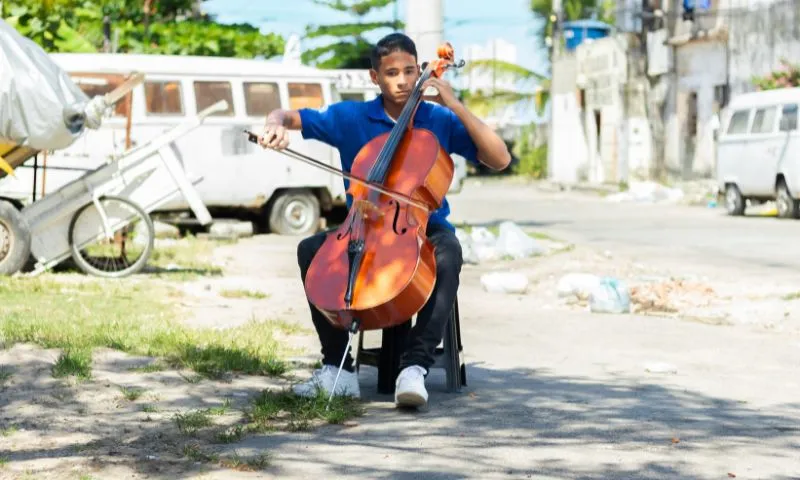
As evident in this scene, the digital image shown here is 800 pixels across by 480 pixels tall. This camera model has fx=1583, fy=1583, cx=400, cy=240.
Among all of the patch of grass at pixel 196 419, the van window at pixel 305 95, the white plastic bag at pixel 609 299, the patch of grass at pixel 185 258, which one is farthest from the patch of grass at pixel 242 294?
the van window at pixel 305 95

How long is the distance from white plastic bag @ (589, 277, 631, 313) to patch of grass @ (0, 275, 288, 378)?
96.8 inches

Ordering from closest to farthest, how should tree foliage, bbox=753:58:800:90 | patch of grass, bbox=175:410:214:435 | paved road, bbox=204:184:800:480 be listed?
paved road, bbox=204:184:800:480
patch of grass, bbox=175:410:214:435
tree foliage, bbox=753:58:800:90

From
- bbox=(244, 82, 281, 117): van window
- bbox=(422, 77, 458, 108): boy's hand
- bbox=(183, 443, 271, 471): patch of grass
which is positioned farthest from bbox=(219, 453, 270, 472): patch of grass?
bbox=(244, 82, 281, 117): van window

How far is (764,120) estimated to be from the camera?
24219 millimetres

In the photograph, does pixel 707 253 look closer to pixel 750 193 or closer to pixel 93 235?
pixel 93 235

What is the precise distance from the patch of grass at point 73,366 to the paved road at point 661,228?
302 inches

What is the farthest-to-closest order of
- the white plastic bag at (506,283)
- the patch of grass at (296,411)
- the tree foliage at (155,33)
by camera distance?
1. the tree foliage at (155,33)
2. the white plastic bag at (506,283)
3. the patch of grass at (296,411)

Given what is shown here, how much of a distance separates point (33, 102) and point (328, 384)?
244 inches

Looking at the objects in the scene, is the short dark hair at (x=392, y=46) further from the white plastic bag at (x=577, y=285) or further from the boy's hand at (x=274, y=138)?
the white plastic bag at (x=577, y=285)

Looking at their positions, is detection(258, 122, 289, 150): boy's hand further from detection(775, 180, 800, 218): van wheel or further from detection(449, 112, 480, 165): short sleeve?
detection(775, 180, 800, 218): van wheel

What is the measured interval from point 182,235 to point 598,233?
501 centimetres

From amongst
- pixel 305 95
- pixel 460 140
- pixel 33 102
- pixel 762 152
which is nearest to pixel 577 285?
pixel 33 102

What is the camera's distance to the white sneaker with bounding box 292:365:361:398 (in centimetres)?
598

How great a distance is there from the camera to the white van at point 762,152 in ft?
75.9
